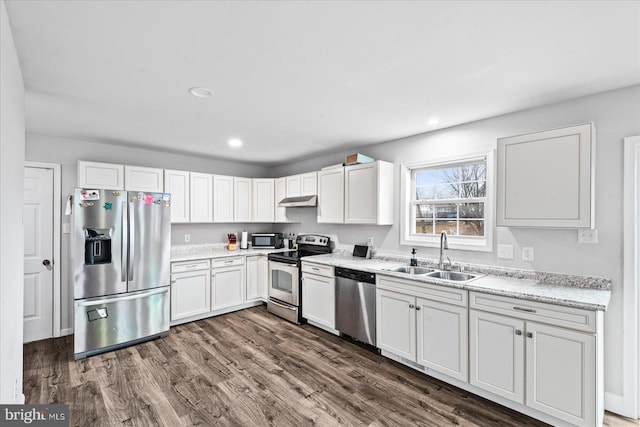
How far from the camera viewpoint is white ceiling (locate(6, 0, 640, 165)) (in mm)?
1422

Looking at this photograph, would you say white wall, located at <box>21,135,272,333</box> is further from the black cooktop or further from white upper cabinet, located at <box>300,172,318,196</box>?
white upper cabinet, located at <box>300,172,318,196</box>

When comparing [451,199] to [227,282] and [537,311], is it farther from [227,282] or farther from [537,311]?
[227,282]

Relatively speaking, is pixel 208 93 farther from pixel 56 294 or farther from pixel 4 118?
pixel 56 294

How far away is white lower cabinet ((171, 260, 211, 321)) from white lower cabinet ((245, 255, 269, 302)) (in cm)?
66

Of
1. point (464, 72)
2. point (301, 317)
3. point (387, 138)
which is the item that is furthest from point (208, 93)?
point (301, 317)

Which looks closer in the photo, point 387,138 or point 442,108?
point 442,108

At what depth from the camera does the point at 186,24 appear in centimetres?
151

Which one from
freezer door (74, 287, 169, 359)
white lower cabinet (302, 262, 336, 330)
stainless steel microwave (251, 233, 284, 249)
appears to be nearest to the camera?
freezer door (74, 287, 169, 359)

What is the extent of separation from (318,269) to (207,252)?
2.00m

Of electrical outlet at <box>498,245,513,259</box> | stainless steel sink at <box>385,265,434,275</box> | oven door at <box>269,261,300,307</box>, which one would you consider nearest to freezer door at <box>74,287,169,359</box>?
oven door at <box>269,261,300,307</box>

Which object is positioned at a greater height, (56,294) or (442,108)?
(442,108)

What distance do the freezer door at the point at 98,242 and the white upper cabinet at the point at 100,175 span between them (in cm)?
48

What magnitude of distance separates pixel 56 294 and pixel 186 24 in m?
3.81

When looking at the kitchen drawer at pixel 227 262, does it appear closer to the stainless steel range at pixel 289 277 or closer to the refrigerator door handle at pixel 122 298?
the stainless steel range at pixel 289 277
